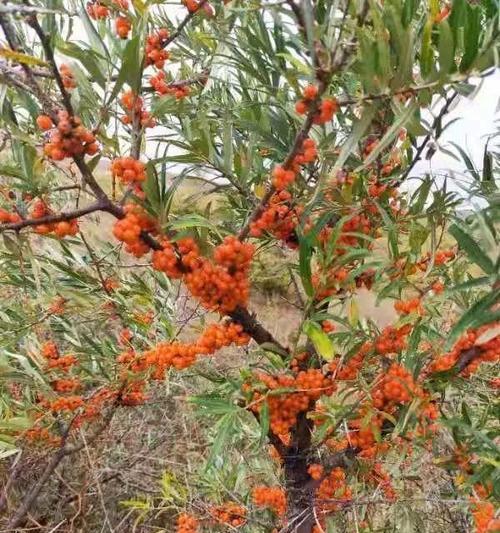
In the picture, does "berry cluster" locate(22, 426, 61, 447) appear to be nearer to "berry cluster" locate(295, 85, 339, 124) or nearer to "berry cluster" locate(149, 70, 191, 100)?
"berry cluster" locate(149, 70, 191, 100)

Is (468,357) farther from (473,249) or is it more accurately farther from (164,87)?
(164,87)

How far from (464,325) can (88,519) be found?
207 cm

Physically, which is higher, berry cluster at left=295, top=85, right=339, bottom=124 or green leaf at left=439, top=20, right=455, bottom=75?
green leaf at left=439, top=20, right=455, bottom=75

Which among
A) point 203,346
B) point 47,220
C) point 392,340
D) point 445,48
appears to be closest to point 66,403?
point 203,346

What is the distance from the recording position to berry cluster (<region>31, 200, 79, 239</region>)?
83 cm

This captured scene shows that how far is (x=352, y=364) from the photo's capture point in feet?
3.28

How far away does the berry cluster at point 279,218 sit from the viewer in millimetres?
859

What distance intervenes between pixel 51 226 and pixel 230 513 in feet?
3.45

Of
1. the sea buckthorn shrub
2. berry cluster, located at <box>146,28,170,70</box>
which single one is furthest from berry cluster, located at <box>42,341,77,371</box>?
berry cluster, located at <box>146,28,170,70</box>

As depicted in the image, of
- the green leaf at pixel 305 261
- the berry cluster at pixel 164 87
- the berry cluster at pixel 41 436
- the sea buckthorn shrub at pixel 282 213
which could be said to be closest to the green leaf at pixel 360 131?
the sea buckthorn shrub at pixel 282 213

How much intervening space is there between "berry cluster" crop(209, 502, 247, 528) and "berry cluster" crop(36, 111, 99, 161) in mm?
1152

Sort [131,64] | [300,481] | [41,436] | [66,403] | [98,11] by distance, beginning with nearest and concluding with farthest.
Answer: [131,64] → [98,11] → [300,481] → [66,403] → [41,436]

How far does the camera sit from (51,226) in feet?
2.73

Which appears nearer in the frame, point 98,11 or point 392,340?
point 392,340
